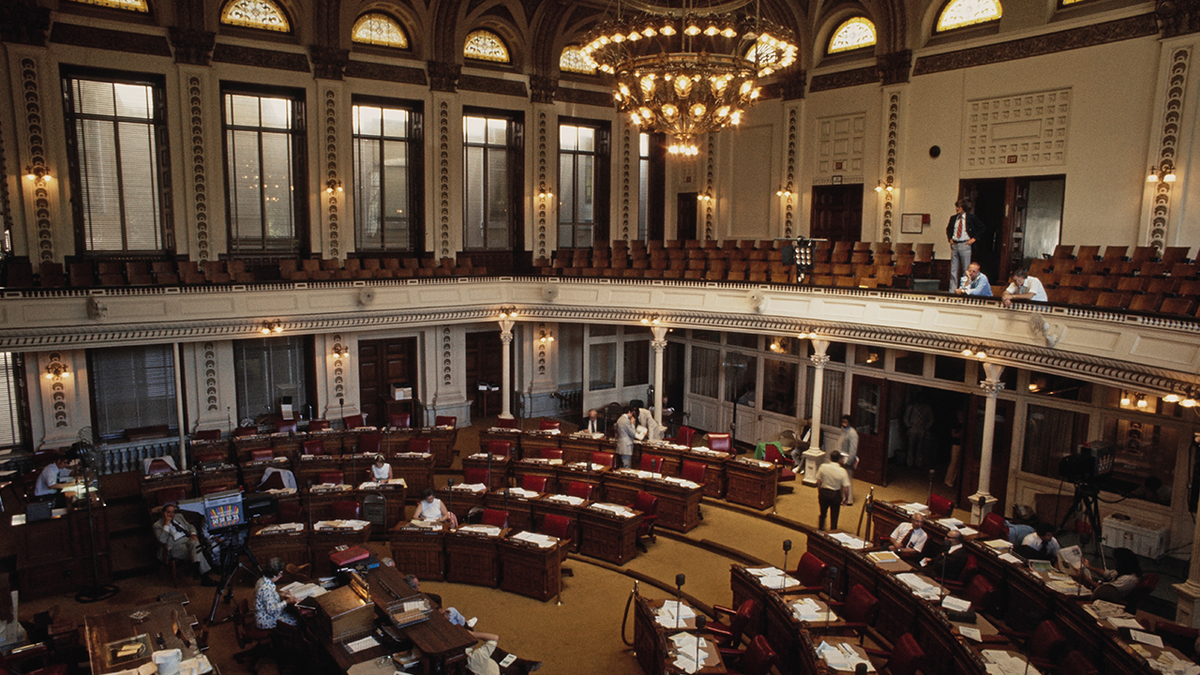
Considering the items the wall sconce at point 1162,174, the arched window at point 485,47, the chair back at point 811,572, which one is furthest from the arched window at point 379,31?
the wall sconce at point 1162,174

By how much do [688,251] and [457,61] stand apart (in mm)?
7302

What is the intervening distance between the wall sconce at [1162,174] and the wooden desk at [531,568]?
11.6m

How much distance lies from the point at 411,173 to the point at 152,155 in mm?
5566

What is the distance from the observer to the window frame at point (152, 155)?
15.2 meters

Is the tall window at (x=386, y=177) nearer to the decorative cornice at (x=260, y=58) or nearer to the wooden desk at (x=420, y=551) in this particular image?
the decorative cornice at (x=260, y=58)

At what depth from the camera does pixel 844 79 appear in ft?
57.7

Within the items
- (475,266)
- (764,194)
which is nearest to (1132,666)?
(764,194)

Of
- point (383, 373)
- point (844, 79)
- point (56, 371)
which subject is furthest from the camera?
point (383, 373)

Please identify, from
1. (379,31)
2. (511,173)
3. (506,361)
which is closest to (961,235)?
(506,361)

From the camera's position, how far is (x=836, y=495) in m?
11.8

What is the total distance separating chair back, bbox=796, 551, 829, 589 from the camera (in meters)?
9.28

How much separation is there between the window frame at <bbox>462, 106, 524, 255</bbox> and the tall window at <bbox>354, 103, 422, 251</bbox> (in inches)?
49.1

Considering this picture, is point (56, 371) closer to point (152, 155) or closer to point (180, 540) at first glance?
point (152, 155)

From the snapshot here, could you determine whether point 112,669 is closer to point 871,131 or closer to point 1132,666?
point 1132,666
